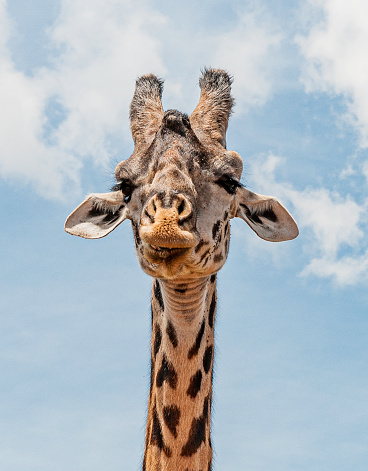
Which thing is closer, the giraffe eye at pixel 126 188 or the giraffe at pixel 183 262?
the giraffe at pixel 183 262

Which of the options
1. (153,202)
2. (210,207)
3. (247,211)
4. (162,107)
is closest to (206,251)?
(210,207)

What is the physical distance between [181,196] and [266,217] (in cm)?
233

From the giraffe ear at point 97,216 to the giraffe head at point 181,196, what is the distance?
1 centimetres

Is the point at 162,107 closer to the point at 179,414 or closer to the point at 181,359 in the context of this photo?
the point at 181,359

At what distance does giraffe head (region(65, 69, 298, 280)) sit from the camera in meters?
6.21

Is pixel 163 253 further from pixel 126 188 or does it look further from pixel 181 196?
pixel 126 188

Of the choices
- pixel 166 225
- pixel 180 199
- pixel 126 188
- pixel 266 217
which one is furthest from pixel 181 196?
pixel 266 217

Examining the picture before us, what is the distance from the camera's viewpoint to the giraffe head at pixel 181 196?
6207 mm

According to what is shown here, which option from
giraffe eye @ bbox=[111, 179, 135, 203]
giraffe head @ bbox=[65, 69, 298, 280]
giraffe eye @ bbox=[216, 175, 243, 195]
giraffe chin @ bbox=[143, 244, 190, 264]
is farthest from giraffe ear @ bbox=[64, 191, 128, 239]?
giraffe chin @ bbox=[143, 244, 190, 264]

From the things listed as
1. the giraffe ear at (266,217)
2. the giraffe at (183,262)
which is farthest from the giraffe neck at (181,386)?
the giraffe ear at (266,217)

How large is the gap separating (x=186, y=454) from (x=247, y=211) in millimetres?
2924

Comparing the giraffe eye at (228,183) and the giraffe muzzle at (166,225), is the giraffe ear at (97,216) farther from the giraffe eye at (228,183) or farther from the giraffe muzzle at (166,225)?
the giraffe muzzle at (166,225)

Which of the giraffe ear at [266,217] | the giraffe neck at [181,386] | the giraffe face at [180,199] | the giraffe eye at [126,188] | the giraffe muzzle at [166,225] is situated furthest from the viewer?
the giraffe ear at [266,217]

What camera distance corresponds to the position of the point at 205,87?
8.83 m
